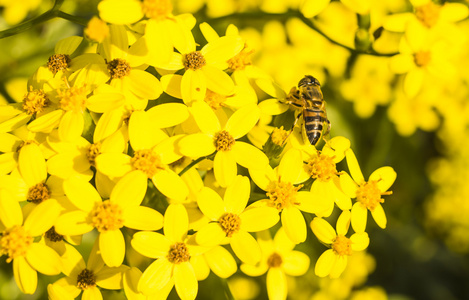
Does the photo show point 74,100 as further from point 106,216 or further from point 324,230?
point 324,230

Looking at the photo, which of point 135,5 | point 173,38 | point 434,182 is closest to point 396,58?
point 173,38

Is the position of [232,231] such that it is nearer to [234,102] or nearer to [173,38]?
[234,102]

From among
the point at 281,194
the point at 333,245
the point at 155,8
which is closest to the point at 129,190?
the point at 281,194

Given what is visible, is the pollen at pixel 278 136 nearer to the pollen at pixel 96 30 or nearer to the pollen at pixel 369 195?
the pollen at pixel 369 195

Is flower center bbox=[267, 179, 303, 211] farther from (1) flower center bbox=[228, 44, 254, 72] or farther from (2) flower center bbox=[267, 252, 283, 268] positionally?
(1) flower center bbox=[228, 44, 254, 72]

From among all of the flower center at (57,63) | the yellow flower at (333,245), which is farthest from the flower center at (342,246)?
the flower center at (57,63)

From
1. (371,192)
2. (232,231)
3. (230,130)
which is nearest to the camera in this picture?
(232,231)
